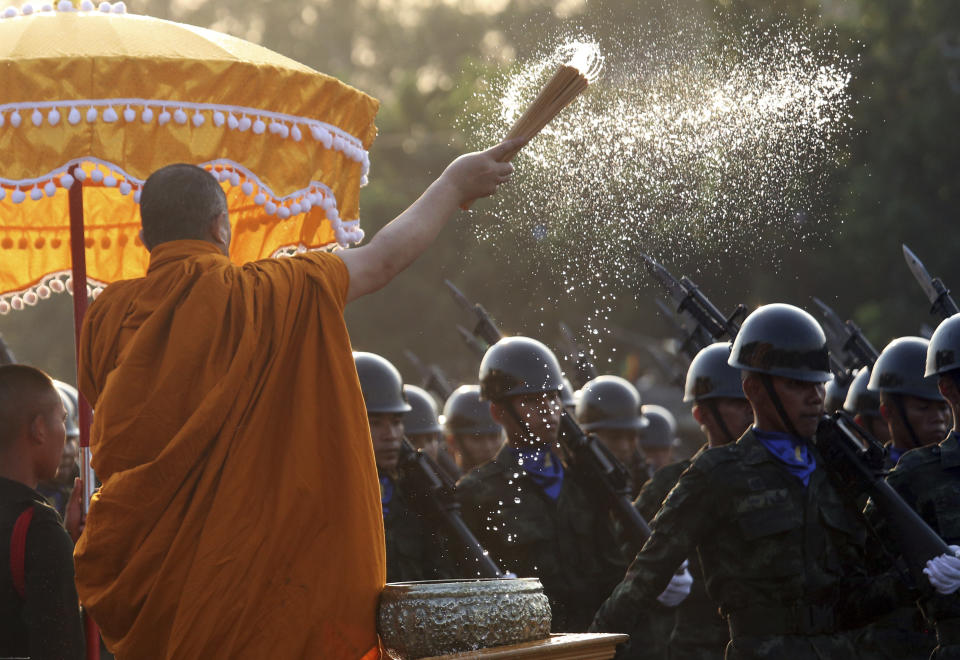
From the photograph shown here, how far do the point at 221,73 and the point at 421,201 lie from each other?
1.14m

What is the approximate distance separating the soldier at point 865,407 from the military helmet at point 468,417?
259 cm

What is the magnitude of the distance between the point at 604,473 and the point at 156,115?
3.62 meters

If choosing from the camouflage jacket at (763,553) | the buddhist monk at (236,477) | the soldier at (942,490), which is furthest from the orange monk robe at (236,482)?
the soldier at (942,490)

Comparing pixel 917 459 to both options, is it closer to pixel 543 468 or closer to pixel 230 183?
pixel 543 468

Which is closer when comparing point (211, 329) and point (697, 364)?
point (211, 329)

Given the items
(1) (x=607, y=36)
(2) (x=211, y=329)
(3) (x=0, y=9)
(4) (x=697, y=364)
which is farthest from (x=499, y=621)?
(1) (x=607, y=36)

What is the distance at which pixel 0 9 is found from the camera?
17.1 ft

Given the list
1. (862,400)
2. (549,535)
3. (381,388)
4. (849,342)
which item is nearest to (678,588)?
(549,535)

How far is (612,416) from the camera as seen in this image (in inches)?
404

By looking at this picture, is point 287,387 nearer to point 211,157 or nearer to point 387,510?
point 211,157

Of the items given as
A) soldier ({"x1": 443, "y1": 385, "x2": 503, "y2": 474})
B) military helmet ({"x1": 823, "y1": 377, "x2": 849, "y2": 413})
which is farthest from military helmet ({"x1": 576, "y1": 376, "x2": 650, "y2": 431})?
military helmet ({"x1": 823, "y1": 377, "x2": 849, "y2": 413})

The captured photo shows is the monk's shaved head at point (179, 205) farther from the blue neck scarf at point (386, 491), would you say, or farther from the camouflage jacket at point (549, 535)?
the camouflage jacket at point (549, 535)

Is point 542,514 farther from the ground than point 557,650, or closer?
closer

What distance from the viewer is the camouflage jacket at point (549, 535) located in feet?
23.6
